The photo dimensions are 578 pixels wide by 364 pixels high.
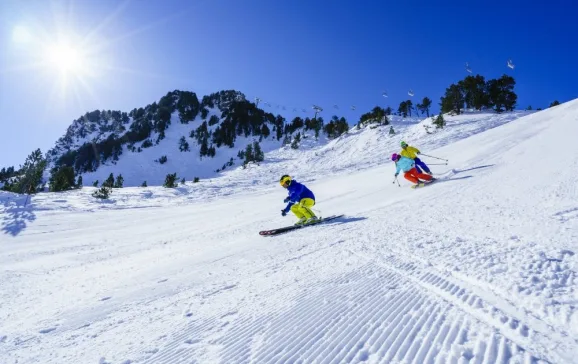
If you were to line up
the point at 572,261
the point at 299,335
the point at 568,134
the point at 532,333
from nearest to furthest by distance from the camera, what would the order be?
the point at 532,333
the point at 299,335
the point at 572,261
the point at 568,134

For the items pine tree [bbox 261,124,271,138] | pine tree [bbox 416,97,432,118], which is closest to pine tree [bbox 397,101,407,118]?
pine tree [bbox 416,97,432,118]

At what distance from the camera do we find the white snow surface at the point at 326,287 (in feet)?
8.71

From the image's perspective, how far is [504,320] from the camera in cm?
272

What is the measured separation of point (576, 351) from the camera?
2.22 meters

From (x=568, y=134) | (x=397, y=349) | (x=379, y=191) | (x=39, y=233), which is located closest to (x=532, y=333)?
(x=397, y=349)

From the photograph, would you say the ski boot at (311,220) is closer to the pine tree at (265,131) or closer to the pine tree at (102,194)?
the pine tree at (102,194)

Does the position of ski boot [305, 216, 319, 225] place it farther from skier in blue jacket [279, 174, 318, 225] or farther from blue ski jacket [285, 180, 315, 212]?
blue ski jacket [285, 180, 315, 212]

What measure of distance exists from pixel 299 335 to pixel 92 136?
7231 inches

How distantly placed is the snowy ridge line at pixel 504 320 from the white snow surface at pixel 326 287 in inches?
0.5

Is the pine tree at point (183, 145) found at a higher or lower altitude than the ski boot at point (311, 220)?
higher

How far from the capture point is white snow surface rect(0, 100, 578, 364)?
8.71ft

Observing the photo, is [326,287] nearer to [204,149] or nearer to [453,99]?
[453,99]

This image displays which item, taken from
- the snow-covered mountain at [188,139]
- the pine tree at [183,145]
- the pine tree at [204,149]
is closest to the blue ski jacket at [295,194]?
the snow-covered mountain at [188,139]

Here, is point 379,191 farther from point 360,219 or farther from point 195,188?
point 195,188
